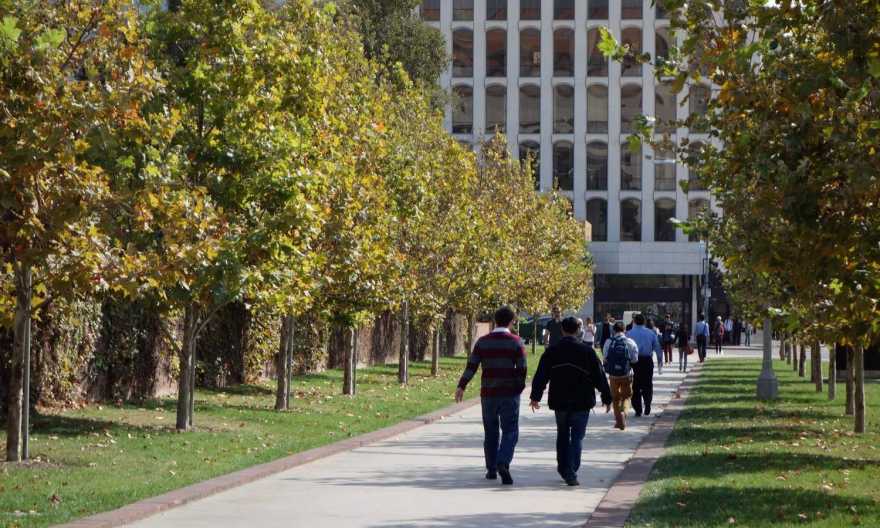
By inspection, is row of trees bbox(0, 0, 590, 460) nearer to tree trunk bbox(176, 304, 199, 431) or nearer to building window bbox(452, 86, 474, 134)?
tree trunk bbox(176, 304, 199, 431)

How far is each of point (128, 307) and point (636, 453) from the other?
9811 mm

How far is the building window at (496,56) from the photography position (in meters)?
101

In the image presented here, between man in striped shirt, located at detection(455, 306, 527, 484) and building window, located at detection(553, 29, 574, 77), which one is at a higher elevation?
building window, located at detection(553, 29, 574, 77)

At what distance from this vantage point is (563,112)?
10112 centimetres

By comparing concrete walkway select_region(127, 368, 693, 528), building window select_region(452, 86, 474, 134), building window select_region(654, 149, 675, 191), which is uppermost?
building window select_region(452, 86, 474, 134)

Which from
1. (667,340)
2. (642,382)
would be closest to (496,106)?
(667,340)

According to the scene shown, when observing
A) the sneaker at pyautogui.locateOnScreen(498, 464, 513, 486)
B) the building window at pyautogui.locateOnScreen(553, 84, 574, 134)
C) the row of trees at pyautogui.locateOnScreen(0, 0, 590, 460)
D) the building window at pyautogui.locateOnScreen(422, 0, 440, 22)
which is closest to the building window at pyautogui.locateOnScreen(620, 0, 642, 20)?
the building window at pyautogui.locateOnScreen(553, 84, 574, 134)

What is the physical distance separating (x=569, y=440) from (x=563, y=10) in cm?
8602

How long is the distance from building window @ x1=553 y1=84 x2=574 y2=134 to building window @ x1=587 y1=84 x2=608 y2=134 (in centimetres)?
112

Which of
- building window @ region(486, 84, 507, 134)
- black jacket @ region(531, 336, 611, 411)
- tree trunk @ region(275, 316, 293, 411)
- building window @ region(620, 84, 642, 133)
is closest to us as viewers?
black jacket @ region(531, 336, 611, 411)

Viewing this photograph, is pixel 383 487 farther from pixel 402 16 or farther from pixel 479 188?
pixel 402 16

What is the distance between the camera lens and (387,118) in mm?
36094

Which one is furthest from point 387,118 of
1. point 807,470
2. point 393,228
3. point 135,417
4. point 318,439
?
point 807,470

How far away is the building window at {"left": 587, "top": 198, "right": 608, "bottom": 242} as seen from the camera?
101 metres
